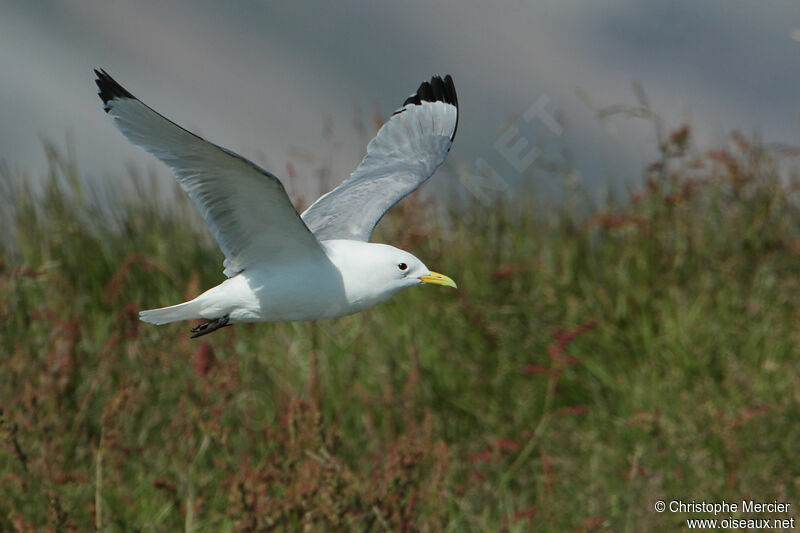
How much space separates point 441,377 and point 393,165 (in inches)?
55.2

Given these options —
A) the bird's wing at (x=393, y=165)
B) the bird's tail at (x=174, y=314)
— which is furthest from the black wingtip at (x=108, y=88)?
the bird's wing at (x=393, y=165)

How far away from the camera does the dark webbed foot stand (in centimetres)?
396

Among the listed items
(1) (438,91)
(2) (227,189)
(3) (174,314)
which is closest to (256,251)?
(2) (227,189)

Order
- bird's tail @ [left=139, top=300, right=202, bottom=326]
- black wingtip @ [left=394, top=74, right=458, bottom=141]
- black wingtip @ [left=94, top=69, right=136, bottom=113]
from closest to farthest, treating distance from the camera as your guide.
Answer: black wingtip @ [left=94, top=69, right=136, bottom=113], bird's tail @ [left=139, top=300, right=202, bottom=326], black wingtip @ [left=394, top=74, right=458, bottom=141]

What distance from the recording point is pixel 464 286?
632 centimetres

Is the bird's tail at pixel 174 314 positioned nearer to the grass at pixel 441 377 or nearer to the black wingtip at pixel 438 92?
the grass at pixel 441 377

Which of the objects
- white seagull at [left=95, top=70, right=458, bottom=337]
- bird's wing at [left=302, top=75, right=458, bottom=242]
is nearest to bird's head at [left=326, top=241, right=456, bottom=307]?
white seagull at [left=95, top=70, right=458, bottom=337]

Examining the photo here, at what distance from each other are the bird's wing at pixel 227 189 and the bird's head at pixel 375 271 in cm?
13

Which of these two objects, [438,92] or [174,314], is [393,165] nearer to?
[438,92]

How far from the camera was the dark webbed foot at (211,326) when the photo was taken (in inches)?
156

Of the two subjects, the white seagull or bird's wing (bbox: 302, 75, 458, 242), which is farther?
bird's wing (bbox: 302, 75, 458, 242)

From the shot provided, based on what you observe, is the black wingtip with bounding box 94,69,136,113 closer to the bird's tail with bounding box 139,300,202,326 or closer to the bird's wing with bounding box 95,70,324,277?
the bird's wing with bounding box 95,70,324,277

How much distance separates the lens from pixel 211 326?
4012 millimetres

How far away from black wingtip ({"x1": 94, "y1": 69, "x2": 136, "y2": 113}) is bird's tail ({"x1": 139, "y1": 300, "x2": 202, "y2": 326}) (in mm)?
814
